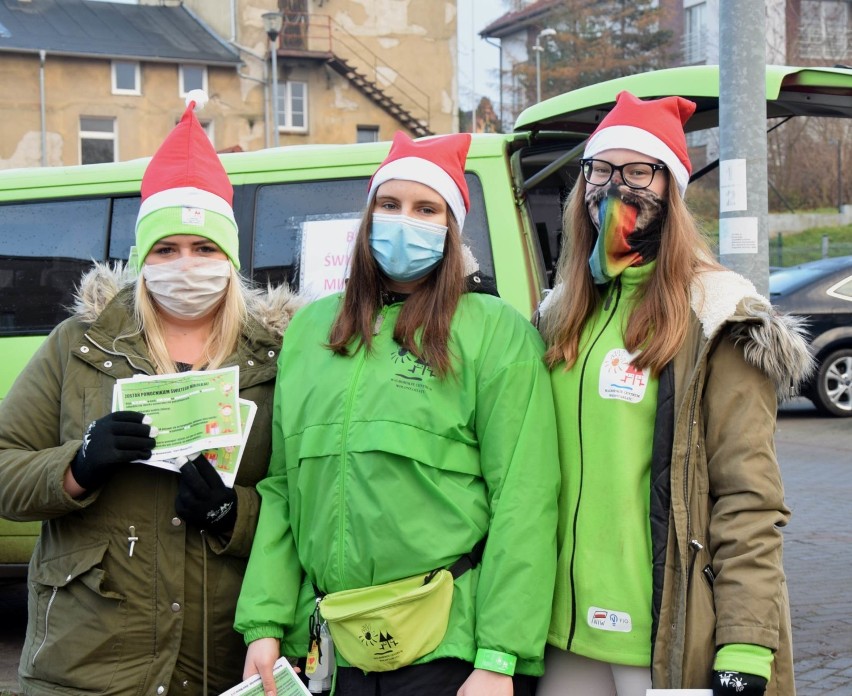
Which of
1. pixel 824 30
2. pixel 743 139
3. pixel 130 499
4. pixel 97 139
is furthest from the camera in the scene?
pixel 824 30

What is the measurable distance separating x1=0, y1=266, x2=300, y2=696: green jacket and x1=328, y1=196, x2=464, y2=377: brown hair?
37 cm

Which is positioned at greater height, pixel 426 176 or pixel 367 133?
pixel 367 133

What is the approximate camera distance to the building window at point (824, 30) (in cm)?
3991

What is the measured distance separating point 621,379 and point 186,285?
1.21 metres

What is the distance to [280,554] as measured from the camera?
2.69 m

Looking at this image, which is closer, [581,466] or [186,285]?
[581,466]

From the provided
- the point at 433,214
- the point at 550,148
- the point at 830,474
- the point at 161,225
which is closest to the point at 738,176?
the point at 550,148

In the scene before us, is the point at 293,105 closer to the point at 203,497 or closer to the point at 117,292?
the point at 117,292

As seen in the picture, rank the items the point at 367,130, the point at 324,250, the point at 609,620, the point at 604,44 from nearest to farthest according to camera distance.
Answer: the point at 609,620
the point at 324,250
the point at 367,130
the point at 604,44

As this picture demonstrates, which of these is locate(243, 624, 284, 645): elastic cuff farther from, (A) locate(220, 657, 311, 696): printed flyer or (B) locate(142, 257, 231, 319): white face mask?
(B) locate(142, 257, 231, 319): white face mask

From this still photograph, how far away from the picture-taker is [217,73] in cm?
3531

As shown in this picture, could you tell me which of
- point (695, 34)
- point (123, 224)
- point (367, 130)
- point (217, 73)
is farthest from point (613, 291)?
point (695, 34)

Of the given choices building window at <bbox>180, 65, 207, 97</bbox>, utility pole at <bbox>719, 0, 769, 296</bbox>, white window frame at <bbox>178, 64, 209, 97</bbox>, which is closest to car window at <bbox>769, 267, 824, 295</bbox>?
utility pole at <bbox>719, 0, 769, 296</bbox>

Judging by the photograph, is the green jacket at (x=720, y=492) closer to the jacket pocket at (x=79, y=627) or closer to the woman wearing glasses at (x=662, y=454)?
the woman wearing glasses at (x=662, y=454)
